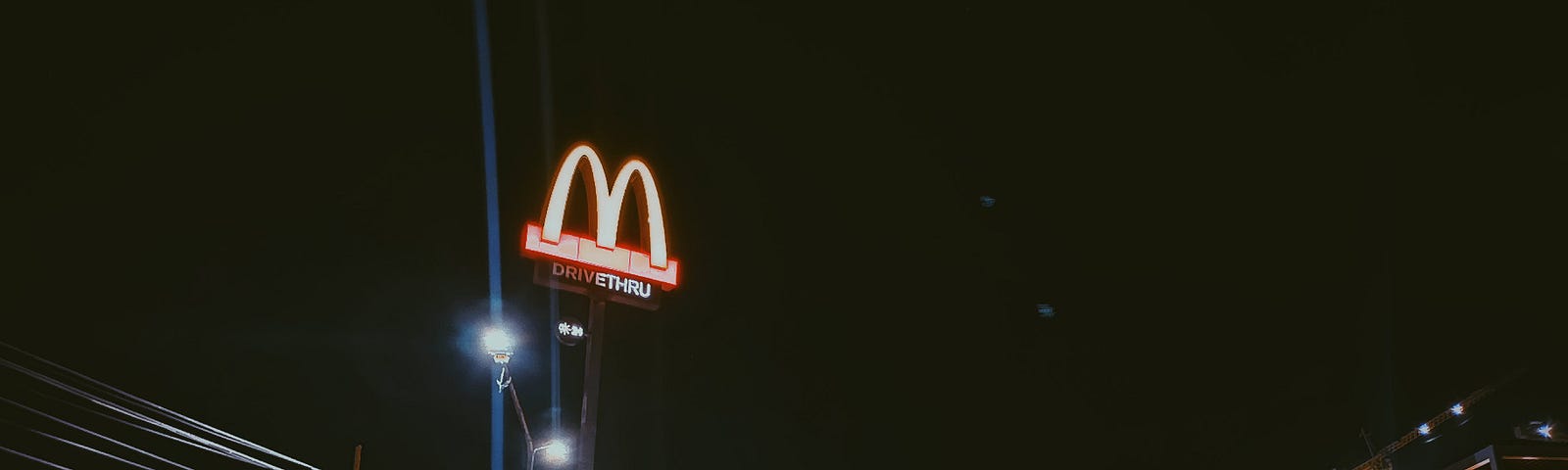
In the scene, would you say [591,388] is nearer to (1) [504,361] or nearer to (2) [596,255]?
(1) [504,361]

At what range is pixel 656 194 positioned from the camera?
564 inches

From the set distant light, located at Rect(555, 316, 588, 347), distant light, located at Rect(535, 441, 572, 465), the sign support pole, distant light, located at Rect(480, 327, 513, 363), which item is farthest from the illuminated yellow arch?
distant light, located at Rect(535, 441, 572, 465)

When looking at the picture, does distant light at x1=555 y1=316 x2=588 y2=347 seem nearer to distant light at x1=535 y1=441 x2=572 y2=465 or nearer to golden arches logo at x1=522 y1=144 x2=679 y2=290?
golden arches logo at x1=522 y1=144 x2=679 y2=290

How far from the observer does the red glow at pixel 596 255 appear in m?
12.7

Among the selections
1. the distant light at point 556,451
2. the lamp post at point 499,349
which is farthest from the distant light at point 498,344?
the distant light at point 556,451

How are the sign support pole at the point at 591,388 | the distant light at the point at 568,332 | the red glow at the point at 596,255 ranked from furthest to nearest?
the distant light at the point at 568,332 → the red glow at the point at 596,255 → the sign support pole at the point at 591,388

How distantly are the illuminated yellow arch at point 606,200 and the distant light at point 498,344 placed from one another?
1.48 metres

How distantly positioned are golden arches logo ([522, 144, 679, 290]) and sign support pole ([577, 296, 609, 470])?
710mm

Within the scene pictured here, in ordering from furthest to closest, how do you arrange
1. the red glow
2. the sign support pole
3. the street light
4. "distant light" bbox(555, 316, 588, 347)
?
the street light
"distant light" bbox(555, 316, 588, 347)
the red glow
the sign support pole

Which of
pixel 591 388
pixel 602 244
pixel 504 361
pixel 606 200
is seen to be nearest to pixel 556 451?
pixel 504 361

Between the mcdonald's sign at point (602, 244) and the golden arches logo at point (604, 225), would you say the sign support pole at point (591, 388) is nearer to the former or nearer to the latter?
the mcdonald's sign at point (602, 244)

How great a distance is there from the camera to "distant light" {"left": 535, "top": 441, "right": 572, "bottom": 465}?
14.0 meters

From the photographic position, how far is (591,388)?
40.6ft

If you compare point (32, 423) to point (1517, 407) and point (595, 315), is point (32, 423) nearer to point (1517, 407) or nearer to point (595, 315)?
point (595, 315)
